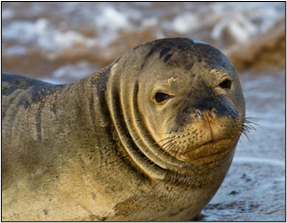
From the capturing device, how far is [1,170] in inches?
140

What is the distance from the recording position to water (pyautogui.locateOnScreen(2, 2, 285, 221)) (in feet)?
27.3

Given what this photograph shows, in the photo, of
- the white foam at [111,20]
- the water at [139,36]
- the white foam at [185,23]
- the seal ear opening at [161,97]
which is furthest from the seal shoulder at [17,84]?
the white foam at [111,20]

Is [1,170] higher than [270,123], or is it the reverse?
[270,123]

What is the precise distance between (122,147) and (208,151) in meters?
0.58

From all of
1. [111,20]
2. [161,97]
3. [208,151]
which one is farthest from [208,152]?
[111,20]

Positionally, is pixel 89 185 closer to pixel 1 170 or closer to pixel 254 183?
pixel 1 170

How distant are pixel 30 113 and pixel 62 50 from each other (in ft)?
24.2

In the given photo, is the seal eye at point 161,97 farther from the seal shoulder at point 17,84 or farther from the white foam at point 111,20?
the white foam at point 111,20

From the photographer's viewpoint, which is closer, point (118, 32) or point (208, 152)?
point (208, 152)

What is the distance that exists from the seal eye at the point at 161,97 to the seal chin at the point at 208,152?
331mm

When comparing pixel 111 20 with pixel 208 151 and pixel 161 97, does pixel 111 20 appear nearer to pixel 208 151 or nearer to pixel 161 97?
pixel 161 97

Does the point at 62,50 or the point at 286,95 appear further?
the point at 62,50

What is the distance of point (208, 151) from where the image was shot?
10.3ft

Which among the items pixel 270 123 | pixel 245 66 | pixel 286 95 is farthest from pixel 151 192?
pixel 245 66
